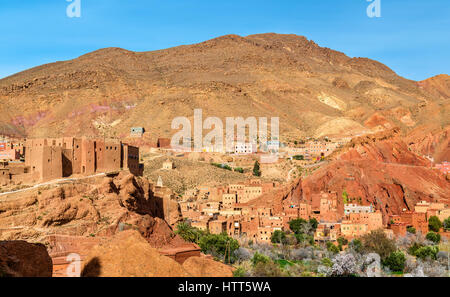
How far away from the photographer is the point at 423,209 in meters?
76.1

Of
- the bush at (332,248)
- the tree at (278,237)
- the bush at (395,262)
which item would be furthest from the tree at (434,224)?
the tree at (278,237)

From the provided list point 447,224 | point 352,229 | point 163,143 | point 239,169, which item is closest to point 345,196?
point 447,224

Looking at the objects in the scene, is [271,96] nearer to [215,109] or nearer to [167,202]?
[215,109]

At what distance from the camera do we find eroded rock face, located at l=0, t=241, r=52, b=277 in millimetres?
15422

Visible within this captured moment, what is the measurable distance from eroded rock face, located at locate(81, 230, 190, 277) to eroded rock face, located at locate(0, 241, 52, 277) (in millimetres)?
1270

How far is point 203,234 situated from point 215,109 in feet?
333

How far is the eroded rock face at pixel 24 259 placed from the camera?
50.6 feet

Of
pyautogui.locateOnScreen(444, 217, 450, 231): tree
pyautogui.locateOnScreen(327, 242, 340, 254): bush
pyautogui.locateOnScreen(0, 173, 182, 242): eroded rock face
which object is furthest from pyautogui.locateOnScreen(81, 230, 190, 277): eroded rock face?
pyautogui.locateOnScreen(444, 217, 450, 231): tree

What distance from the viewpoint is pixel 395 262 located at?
5212 centimetres

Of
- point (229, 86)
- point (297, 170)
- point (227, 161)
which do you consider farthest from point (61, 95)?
point (297, 170)

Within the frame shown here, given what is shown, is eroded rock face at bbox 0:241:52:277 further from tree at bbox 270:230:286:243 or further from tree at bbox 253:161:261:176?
tree at bbox 253:161:261:176

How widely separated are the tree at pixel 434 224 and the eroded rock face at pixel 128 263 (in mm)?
54767

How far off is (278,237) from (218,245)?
10620 millimetres

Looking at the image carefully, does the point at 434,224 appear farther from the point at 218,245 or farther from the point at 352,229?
the point at 218,245
